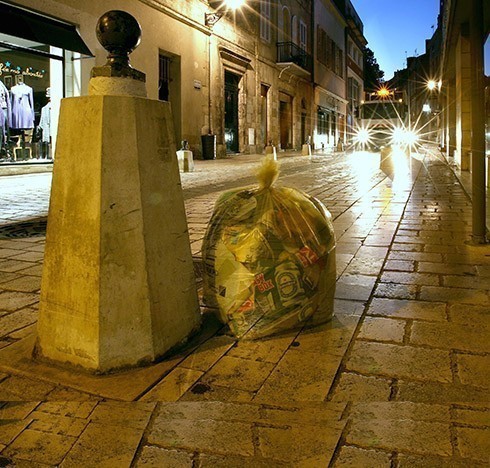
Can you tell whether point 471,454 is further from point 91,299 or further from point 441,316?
point 91,299

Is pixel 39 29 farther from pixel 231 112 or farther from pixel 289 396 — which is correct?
pixel 289 396

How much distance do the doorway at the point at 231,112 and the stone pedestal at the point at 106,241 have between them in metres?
20.5

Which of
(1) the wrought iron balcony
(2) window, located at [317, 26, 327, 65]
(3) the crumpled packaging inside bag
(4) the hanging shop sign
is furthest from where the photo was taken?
(2) window, located at [317, 26, 327, 65]

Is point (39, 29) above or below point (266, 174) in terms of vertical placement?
above

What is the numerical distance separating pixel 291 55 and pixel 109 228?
2720 centimetres

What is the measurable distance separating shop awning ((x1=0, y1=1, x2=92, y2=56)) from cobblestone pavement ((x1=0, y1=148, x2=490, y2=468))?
10250 millimetres

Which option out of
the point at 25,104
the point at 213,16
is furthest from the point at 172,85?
the point at 25,104

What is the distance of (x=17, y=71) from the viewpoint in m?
13.1

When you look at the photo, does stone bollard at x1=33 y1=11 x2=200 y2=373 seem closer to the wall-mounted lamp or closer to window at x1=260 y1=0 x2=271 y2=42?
the wall-mounted lamp

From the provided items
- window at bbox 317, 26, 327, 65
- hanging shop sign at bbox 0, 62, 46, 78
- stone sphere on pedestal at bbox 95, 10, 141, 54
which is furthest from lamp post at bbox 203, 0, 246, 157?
stone sphere on pedestal at bbox 95, 10, 141, 54

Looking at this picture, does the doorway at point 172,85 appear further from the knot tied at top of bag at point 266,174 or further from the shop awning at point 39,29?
the knot tied at top of bag at point 266,174

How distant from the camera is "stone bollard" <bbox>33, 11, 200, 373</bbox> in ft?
A: 7.08

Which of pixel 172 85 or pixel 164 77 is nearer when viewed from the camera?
pixel 164 77

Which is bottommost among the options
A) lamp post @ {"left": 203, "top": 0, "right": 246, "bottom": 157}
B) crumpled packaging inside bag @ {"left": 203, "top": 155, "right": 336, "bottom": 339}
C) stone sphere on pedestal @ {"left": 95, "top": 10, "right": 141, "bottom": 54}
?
crumpled packaging inside bag @ {"left": 203, "top": 155, "right": 336, "bottom": 339}
